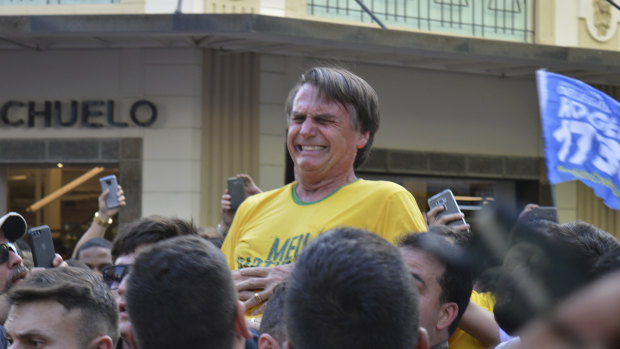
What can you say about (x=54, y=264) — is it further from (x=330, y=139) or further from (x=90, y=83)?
(x=90, y=83)

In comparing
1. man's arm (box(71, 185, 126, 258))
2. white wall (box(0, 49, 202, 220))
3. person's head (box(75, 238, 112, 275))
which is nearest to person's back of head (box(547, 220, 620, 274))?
person's head (box(75, 238, 112, 275))

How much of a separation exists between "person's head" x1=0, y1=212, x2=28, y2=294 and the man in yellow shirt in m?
1.44

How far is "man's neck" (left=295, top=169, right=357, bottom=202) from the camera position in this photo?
10.8 feet

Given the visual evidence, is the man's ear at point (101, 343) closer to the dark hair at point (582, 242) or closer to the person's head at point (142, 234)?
the person's head at point (142, 234)

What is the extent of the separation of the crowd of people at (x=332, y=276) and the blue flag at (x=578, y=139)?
16 centimetres

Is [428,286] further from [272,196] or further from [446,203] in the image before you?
[446,203]

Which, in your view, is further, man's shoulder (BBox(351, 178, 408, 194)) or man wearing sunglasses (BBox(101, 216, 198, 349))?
man wearing sunglasses (BBox(101, 216, 198, 349))

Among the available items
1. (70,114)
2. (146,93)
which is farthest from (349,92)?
(70,114)

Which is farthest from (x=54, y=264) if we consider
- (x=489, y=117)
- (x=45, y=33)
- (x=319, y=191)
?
(x=489, y=117)

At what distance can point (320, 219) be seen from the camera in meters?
3.12

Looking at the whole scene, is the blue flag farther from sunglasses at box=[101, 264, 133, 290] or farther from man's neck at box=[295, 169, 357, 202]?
sunglasses at box=[101, 264, 133, 290]

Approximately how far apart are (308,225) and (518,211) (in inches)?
88.6

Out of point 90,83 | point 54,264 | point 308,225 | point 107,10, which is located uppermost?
point 107,10

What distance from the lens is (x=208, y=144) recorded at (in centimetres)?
1073
